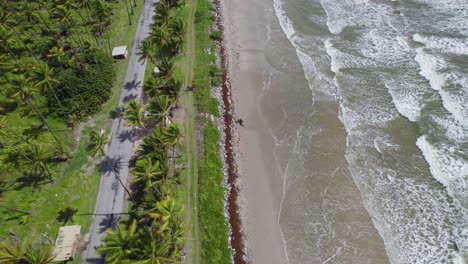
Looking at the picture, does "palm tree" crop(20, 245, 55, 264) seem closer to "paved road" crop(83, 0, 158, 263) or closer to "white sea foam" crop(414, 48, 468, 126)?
"paved road" crop(83, 0, 158, 263)

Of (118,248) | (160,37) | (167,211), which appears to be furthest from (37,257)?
(160,37)

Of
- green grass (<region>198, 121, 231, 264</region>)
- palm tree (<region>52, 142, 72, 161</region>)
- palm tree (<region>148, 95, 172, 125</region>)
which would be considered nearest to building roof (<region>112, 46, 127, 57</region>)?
palm tree (<region>148, 95, 172, 125</region>)

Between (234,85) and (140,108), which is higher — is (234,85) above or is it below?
below

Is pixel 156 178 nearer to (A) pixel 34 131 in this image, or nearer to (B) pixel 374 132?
(A) pixel 34 131

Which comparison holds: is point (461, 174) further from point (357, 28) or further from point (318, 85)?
point (357, 28)

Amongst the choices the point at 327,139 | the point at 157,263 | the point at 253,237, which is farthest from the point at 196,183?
the point at 327,139

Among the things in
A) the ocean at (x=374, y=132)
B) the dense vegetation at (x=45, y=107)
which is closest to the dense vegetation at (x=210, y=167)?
the ocean at (x=374, y=132)
